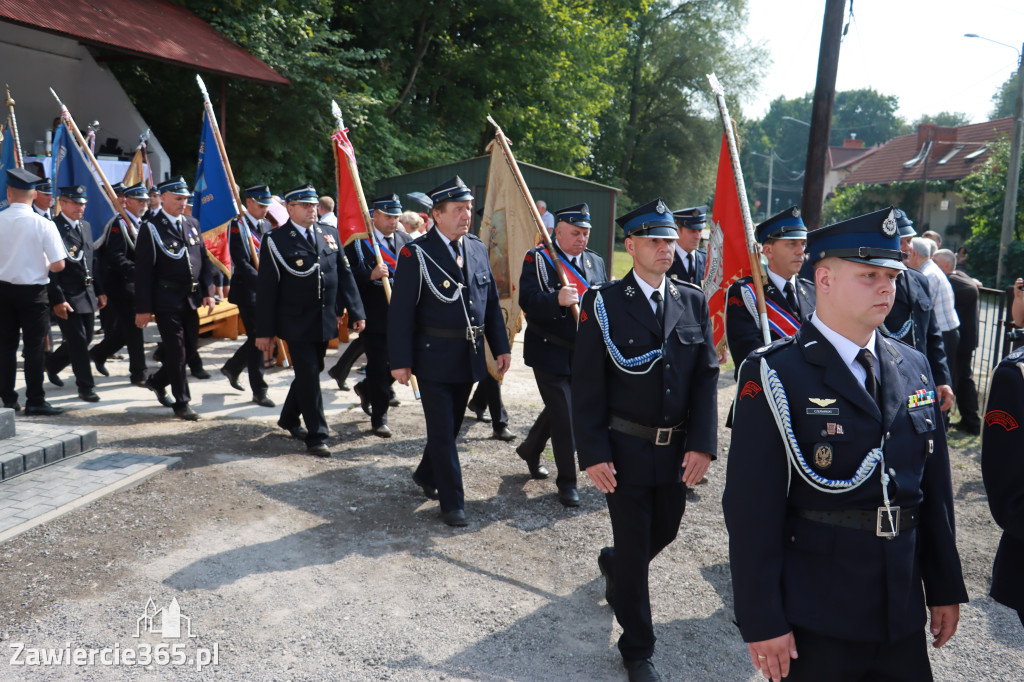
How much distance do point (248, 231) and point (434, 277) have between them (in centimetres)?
429

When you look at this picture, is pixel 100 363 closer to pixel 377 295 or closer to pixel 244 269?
pixel 244 269

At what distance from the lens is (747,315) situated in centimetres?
501

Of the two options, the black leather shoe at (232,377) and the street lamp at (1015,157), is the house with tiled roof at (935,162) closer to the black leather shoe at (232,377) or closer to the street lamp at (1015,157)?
the street lamp at (1015,157)

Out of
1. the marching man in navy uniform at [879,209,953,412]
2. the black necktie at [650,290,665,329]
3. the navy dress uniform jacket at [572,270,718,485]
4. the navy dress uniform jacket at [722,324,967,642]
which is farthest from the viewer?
the marching man in navy uniform at [879,209,953,412]

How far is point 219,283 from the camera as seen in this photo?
11500 mm

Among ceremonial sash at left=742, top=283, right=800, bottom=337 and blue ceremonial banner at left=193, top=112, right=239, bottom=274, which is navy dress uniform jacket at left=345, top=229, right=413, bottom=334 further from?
ceremonial sash at left=742, top=283, right=800, bottom=337

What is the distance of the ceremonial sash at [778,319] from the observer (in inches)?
196

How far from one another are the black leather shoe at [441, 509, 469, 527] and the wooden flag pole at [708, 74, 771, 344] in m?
2.23

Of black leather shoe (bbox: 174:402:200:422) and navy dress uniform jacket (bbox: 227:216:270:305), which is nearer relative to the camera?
black leather shoe (bbox: 174:402:200:422)

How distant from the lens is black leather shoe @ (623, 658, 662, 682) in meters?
3.72

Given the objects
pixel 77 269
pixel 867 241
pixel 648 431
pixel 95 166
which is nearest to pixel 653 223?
pixel 648 431

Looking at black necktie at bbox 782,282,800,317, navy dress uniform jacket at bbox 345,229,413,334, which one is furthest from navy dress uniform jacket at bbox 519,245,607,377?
navy dress uniform jacket at bbox 345,229,413,334

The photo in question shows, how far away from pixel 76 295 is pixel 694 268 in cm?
593

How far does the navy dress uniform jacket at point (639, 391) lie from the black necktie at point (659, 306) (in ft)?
0.07
